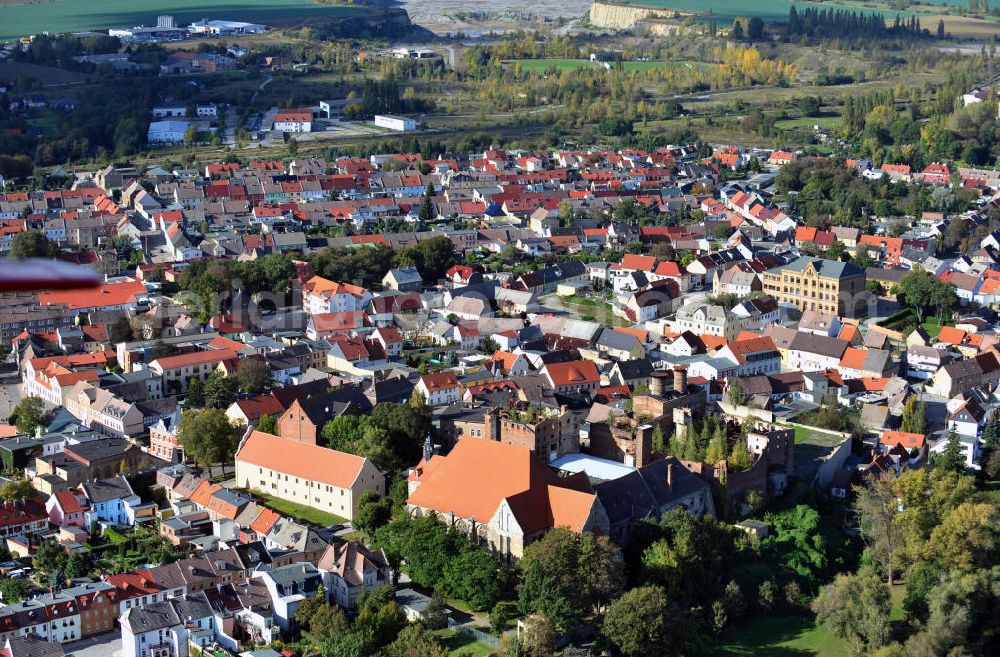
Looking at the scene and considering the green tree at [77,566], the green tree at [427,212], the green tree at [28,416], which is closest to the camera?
the green tree at [77,566]

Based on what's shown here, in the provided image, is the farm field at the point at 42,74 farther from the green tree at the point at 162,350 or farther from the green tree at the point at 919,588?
the green tree at the point at 919,588

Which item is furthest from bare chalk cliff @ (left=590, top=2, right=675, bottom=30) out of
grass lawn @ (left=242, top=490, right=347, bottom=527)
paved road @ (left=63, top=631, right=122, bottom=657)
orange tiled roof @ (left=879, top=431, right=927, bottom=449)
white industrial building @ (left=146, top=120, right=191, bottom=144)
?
paved road @ (left=63, top=631, right=122, bottom=657)

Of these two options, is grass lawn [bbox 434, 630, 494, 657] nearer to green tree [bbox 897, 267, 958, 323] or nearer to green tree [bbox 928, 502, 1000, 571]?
green tree [bbox 928, 502, 1000, 571]

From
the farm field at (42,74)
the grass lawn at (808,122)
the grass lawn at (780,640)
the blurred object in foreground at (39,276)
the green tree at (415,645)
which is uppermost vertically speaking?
the blurred object in foreground at (39,276)

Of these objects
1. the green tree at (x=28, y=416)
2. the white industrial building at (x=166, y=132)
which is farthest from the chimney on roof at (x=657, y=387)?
the white industrial building at (x=166, y=132)

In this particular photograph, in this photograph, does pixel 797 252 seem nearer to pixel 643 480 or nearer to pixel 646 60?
pixel 643 480

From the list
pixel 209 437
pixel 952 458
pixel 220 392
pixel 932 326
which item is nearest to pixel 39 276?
pixel 209 437

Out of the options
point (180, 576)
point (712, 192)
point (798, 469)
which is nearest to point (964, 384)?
point (798, 469)
